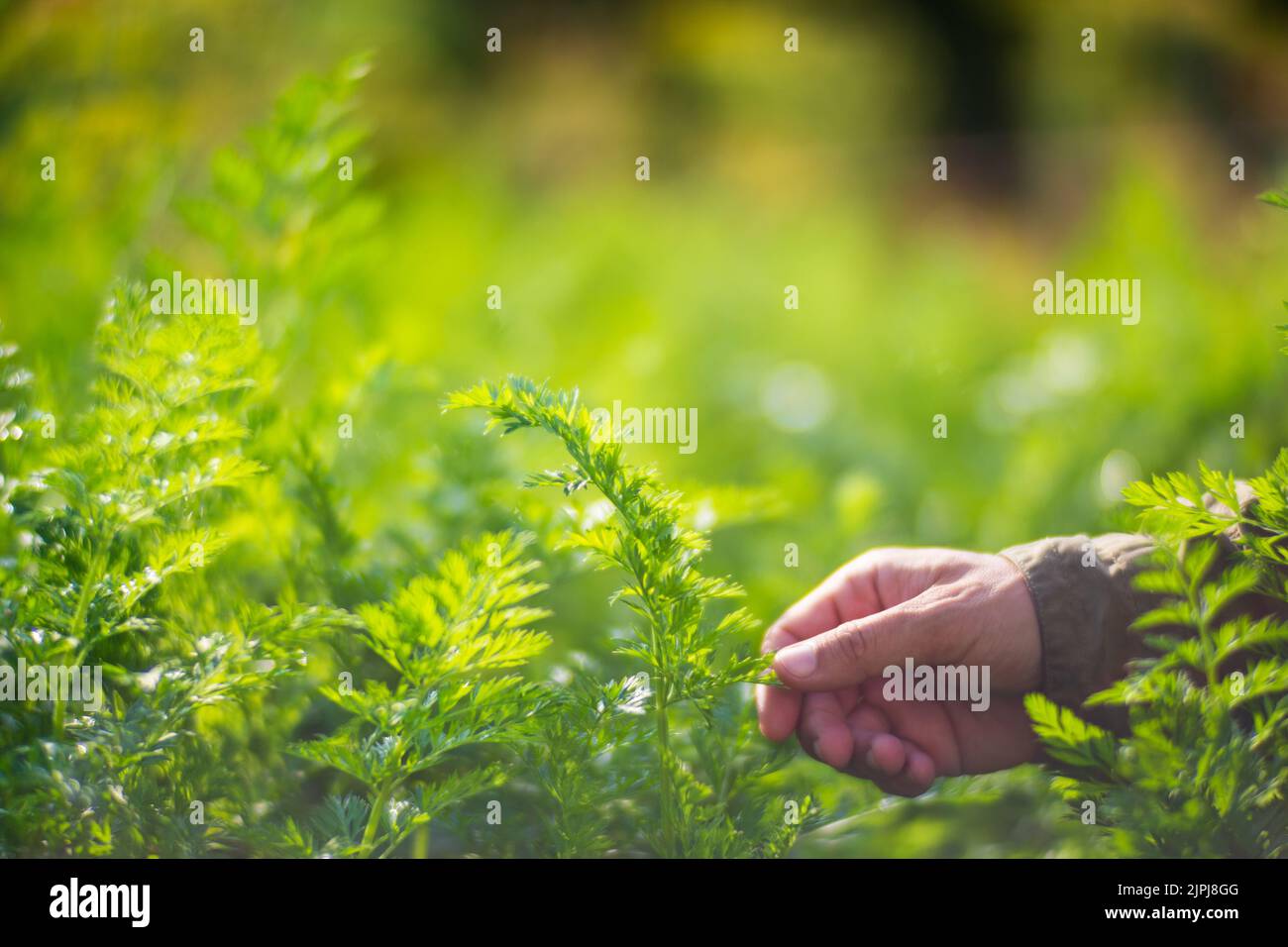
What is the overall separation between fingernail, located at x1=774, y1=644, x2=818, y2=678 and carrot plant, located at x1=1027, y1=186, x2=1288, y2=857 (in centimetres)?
23

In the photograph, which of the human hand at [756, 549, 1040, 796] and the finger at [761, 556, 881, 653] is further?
the finger at [761, 556, 881, 653]

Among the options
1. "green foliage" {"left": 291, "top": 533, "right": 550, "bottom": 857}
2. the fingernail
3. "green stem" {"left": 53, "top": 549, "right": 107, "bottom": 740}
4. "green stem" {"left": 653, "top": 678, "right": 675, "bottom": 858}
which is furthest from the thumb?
"green stem" {"left": 53, "top": 549, "right": 107, "bottom": 740}

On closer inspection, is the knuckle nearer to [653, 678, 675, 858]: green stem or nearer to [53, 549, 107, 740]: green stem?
[653, 678, 675, 858]: green stem

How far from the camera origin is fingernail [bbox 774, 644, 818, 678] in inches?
48.4

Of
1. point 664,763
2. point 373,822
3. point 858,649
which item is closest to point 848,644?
point 858,649

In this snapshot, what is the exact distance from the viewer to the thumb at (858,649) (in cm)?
123

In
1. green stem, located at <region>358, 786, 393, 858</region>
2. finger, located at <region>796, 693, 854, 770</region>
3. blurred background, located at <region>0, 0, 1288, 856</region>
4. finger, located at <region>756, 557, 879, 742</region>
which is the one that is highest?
blurred background, located at <region>0, 0, 1288, 856</region>

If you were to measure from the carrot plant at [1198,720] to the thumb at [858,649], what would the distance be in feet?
0.46

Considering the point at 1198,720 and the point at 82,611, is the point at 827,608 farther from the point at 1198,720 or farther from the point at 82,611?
the point at 82,611

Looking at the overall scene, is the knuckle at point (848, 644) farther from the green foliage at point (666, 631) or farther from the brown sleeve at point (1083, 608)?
the brown sleeve at point (1083, 608)

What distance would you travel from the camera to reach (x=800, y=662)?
4.04ft

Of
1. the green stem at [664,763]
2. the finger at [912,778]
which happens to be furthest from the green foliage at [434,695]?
the finger at [912,778]

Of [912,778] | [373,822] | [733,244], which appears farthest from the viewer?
[733,244]

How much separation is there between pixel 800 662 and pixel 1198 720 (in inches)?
16.5
